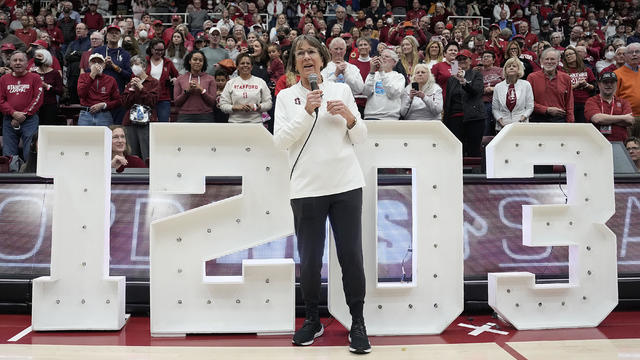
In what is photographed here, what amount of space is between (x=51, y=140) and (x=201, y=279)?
4.07ft

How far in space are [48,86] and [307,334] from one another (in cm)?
560

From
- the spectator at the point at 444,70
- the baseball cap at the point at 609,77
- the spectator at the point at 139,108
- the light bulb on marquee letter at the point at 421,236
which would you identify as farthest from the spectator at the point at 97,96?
the baseball cap at the point at 609,77

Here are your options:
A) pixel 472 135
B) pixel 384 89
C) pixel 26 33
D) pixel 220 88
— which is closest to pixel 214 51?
pixel 220 88

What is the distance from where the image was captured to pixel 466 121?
6473 millimetres

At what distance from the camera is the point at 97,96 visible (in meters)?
6.92

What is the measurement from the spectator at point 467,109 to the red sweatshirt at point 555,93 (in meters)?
0.67

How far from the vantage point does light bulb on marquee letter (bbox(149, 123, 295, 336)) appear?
343 centimetres

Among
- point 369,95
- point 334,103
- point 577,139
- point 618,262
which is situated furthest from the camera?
point 369,95

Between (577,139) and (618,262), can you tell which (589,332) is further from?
(577,139)

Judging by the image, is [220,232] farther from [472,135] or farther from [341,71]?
[472,135]

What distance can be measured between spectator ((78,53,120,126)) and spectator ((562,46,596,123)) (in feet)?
18.2

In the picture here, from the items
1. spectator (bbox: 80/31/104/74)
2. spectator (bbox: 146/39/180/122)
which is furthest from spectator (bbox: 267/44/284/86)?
spectator (bbox: 80/31/104/74)

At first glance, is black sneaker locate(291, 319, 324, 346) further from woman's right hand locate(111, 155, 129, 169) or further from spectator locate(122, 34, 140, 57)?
spectator locate(122, 34, 140, 57)

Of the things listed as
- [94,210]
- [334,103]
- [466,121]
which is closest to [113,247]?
[94,210]
